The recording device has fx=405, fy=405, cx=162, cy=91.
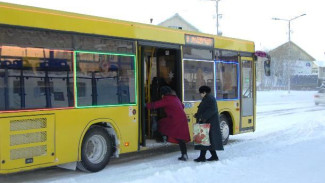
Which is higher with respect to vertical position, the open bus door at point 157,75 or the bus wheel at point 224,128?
the open bus door at point 157,75

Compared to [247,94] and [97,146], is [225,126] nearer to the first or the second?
[247,94]

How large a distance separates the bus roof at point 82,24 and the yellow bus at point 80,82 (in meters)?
0.02

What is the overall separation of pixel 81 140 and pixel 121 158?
211cm

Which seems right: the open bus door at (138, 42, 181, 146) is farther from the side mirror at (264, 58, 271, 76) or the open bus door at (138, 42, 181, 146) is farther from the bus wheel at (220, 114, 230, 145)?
the side mirror at (264, 58, 271, 76)

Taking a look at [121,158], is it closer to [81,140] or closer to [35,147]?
[81,140]

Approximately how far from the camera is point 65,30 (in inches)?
273

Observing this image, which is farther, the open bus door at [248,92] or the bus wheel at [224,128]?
the open bus door at [248,92]

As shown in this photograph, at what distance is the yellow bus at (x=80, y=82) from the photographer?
624 centimetres

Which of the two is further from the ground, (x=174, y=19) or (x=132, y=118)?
(x=174, y=19)

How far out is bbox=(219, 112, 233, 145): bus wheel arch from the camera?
11.0 metres

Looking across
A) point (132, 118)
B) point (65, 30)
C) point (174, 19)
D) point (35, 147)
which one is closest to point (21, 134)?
point (35, 147)

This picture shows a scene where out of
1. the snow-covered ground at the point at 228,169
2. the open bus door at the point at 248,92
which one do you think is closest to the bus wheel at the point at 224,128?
the snow-covered ground at the point at 228,169

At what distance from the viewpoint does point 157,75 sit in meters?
10.1

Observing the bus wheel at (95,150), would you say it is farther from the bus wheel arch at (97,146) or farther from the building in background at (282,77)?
the building in background at (282,77)
